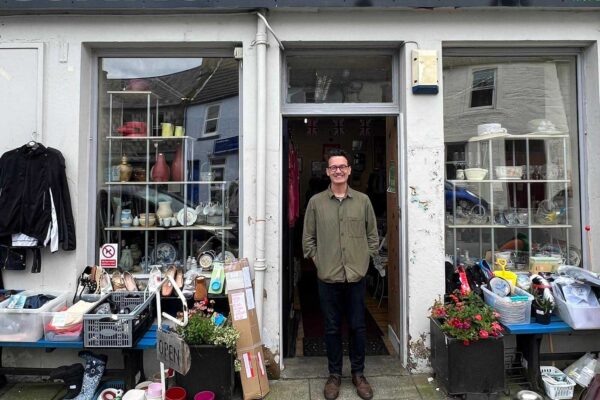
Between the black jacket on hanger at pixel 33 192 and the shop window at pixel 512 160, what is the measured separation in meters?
3.88

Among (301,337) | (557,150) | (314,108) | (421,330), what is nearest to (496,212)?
(557,150)

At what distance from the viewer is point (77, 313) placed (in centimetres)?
349

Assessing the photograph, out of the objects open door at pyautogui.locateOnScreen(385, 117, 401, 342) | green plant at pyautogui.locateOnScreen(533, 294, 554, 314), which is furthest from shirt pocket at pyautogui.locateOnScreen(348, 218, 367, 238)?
green plant at pyautogui.locateOnScreen(533, 294, 554, 314)

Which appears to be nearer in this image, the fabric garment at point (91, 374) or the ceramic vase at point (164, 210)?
the fabric garment at point (91, 374)

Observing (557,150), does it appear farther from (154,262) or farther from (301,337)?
(154,262)

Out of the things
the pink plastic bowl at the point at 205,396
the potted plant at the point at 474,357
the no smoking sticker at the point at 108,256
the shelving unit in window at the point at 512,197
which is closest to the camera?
the pink plastic bowl at the point at 205,396

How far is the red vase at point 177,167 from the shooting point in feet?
14.2

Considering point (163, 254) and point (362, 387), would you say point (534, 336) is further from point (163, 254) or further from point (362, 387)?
point (163, 254)

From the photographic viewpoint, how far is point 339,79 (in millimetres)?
4316

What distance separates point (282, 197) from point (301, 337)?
1847 millimetres

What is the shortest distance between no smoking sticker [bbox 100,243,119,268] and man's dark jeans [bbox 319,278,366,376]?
218cm

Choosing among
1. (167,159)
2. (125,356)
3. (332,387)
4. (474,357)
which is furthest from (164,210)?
(474,357)

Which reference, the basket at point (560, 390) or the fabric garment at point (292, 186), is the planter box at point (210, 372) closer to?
the fabric garment at point (292, 186)

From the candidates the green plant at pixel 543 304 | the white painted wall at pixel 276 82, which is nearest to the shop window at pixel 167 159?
the white painted wall at pixel 276 82
